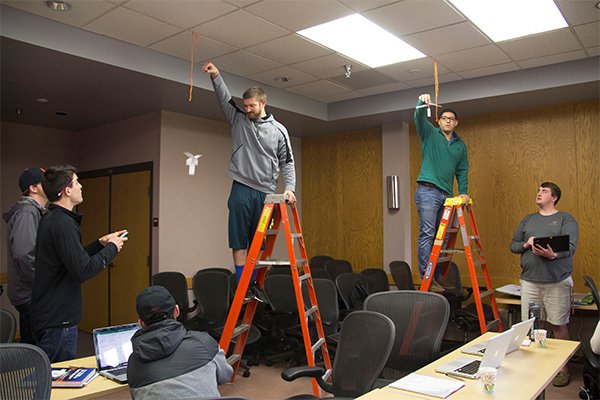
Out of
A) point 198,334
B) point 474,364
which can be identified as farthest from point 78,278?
point 474,364

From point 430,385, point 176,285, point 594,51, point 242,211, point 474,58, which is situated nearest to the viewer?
point 430,385

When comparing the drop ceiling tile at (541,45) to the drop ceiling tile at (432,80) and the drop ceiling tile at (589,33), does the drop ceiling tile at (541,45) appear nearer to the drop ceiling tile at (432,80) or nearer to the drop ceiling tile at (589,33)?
the drop ceiling tile at (589,33)

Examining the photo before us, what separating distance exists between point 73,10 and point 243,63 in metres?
1.68

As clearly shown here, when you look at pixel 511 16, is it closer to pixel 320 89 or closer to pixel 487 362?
pixel 320 89

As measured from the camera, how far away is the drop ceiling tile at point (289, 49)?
4332mm

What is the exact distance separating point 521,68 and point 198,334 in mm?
4538

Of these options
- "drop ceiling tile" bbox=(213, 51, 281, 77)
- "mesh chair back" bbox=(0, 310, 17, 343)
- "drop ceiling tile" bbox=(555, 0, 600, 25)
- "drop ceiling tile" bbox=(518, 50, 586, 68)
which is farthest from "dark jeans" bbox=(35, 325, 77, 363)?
"drop ceiling tile" bbox=(518, 50, 586, 68)

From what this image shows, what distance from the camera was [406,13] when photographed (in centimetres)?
379

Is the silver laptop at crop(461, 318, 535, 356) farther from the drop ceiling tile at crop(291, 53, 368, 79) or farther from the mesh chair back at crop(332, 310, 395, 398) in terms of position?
the drop ceiling tile at crop(291, 53, 368, 79)

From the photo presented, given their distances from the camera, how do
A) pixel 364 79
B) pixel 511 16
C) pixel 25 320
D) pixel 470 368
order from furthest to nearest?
1. pixel 364 79
2. pixel 511 16
3. pixel 25 320
4. pixel 470 368

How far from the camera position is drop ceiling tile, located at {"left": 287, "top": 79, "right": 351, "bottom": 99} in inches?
225

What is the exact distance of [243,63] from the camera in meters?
4.91

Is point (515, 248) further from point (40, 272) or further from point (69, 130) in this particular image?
point (69, 130)

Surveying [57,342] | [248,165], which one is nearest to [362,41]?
[248,165]
